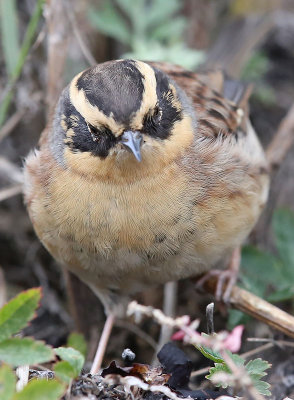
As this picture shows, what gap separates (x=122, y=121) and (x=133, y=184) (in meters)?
0.44

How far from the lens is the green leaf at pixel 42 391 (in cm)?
210

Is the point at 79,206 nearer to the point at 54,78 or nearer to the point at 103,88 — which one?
the point at 103,88

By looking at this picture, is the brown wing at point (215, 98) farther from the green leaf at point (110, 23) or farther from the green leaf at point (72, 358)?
the green leaf at point (72, 358)

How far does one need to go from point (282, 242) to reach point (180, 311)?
995 millimetres

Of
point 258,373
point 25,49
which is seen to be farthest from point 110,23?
point 258,373

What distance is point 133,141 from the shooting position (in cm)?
295

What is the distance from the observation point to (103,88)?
3.05 meters

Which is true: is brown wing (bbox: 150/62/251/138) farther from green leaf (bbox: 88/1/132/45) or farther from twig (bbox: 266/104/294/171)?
green leaf (bbox: 88/1/132/45)

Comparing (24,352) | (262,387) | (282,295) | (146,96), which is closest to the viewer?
(24,352)

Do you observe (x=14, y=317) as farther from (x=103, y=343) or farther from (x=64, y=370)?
(x=103, y=343)

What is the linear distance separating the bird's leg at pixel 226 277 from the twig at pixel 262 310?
2.8 inches

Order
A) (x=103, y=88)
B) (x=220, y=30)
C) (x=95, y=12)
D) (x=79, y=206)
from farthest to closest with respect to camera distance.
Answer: (x=220, y=30), (x=95, y=12), (x=79, y=206), (x=103, y=88)

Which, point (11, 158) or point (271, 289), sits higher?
point (11, 158)

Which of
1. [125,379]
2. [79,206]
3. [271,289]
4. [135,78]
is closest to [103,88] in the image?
[135,78]
